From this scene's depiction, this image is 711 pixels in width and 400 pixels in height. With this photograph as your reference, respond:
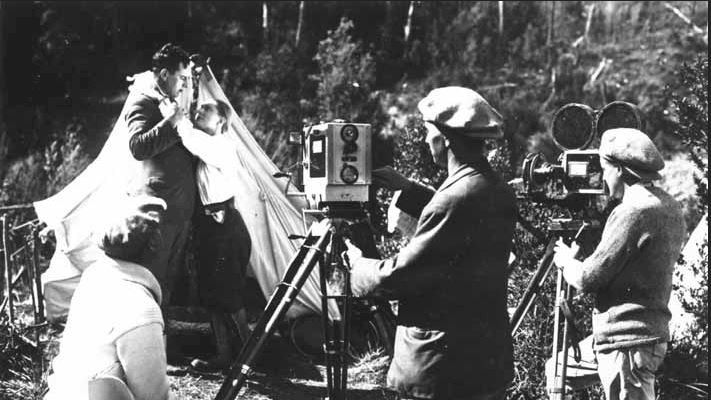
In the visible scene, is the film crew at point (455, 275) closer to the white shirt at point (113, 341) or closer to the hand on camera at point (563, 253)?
the white shirt at point (113, 341)

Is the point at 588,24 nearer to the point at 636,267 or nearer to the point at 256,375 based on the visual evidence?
the point at 256,375

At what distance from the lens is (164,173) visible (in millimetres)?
4844

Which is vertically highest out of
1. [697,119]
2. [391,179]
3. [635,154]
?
[697,119]

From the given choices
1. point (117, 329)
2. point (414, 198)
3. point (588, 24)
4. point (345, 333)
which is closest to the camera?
point (117, 329)

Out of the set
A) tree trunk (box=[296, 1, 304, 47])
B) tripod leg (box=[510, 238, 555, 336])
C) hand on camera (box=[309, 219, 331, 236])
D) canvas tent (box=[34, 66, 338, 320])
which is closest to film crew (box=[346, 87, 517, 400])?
hand on camera (box=[309, 219, 331, 236])

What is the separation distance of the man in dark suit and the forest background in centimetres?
405

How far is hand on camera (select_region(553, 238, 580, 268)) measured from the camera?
3721 mm

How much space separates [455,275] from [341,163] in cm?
104

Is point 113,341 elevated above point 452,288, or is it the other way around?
point 452,288

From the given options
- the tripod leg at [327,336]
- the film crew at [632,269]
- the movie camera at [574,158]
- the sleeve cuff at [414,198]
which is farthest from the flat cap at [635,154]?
the tripod leg at [327,336]

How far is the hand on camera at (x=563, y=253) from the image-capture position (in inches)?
146

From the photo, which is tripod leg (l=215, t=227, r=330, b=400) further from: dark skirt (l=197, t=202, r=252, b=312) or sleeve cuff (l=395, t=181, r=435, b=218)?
dark skirt (l=197, t=202, r=252, b=312)

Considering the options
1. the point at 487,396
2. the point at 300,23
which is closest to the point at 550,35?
the point at 300,23

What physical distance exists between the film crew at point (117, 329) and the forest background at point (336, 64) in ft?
20.3
